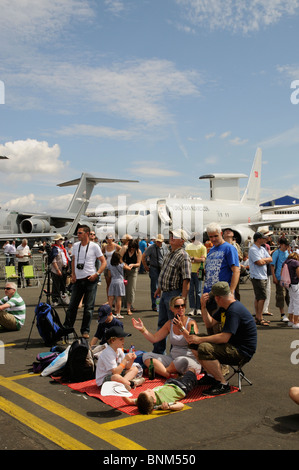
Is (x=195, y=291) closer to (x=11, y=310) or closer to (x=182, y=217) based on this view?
(x=11, y=310)

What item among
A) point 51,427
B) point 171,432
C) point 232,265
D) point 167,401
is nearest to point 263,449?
point 171,432

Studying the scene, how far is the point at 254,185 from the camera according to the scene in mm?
48375

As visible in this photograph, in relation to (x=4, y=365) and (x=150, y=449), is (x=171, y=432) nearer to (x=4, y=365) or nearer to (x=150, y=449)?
(x=150, y=449)

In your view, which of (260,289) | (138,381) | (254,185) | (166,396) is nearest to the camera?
(166,396)

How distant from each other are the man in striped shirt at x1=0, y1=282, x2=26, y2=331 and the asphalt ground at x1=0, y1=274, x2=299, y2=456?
7.74 ft

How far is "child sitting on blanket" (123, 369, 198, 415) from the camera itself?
4398 mm

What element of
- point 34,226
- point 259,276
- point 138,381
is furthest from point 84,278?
point 34,226

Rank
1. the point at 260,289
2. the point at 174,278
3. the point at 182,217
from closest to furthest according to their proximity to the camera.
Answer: the point at 174,278 → the point at 260,289 → the point at 182,217

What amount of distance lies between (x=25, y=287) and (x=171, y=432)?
1386cm

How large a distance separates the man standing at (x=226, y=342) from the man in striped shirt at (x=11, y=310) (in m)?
4.51

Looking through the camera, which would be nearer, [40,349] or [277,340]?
[40,349]

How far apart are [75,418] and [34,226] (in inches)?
1057

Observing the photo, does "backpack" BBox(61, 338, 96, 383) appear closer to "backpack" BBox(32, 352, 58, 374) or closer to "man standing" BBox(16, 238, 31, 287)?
"backpack" BBox(32, 352, 58, 374)
